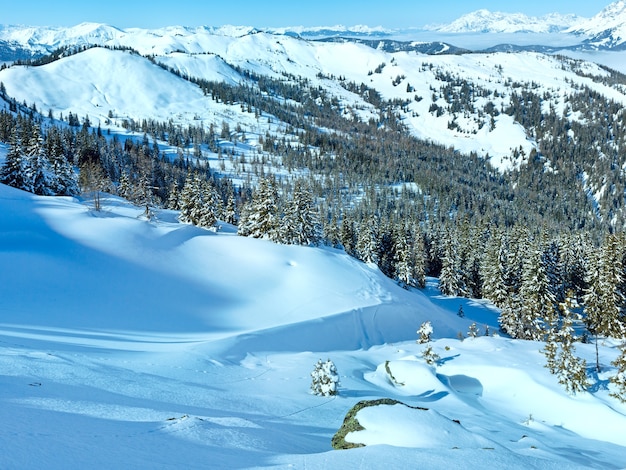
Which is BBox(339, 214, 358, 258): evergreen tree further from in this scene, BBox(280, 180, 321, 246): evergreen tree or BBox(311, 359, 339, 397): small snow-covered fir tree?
BBox(311, 359, 339, 397): small snow-covered fir tree

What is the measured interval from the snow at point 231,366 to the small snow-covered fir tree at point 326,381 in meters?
0.38

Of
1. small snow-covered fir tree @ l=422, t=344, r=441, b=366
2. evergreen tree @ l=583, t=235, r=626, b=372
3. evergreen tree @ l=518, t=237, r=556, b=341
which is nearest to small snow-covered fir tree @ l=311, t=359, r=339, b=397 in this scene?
small snow-covered fir tree @ l=422, t=344, r=441, b=366

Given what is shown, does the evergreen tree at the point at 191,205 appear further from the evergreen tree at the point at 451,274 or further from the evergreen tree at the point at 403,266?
Answer: the evergreen tree at the point at 451,274

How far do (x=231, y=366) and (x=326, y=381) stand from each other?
4.78 metres

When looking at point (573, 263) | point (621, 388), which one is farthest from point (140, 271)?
point (573, 263)

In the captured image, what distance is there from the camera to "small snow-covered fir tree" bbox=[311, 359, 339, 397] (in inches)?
508

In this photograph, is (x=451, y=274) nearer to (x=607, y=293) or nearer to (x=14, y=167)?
(x=607, y=293)

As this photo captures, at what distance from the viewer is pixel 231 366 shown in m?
15.9

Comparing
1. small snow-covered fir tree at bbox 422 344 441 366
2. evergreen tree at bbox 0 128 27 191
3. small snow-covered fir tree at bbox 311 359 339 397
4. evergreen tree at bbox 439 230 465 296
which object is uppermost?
evergreen tree at bbox 0 128 27 191

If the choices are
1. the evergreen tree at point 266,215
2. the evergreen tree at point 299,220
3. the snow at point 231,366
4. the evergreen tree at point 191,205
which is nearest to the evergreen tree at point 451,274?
the snow at point 231,366

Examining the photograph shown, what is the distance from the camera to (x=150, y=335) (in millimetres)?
19797

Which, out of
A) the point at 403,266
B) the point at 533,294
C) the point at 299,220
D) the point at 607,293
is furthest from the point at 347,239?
the point at 607,293

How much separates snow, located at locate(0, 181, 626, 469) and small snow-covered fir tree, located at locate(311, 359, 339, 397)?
377mm

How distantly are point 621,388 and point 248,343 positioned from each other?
16.9 metres
